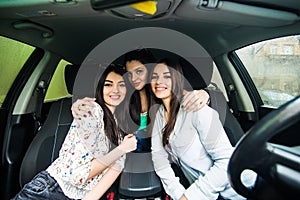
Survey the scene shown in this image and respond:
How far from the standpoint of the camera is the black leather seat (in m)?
1.73

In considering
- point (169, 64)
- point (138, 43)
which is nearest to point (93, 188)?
point (169, 64)

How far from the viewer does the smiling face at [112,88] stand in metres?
1.66

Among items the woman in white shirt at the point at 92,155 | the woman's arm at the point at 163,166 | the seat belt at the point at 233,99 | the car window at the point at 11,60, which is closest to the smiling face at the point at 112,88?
the woman in white shirt at the point at 92,155

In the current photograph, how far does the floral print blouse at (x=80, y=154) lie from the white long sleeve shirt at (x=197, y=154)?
11.6 inches

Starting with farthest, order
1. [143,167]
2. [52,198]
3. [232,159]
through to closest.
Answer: [143,167]
[52,198]
[232,159]

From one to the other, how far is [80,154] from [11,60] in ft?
2.58

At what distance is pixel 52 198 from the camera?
1.49m

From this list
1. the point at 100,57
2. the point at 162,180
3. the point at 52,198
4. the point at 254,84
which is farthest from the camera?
the point at 254,84

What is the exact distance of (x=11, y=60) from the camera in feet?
6.31

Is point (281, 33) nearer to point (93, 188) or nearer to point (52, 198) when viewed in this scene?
point (93, 188)

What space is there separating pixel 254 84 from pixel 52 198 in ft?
4.88

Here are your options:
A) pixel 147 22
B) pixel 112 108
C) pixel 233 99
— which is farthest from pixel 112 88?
pixel 233 99

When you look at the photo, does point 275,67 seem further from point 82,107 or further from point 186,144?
point 82,107

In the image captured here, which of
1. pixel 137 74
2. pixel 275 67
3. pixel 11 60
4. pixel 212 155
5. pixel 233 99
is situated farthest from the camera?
pixel 233 99
